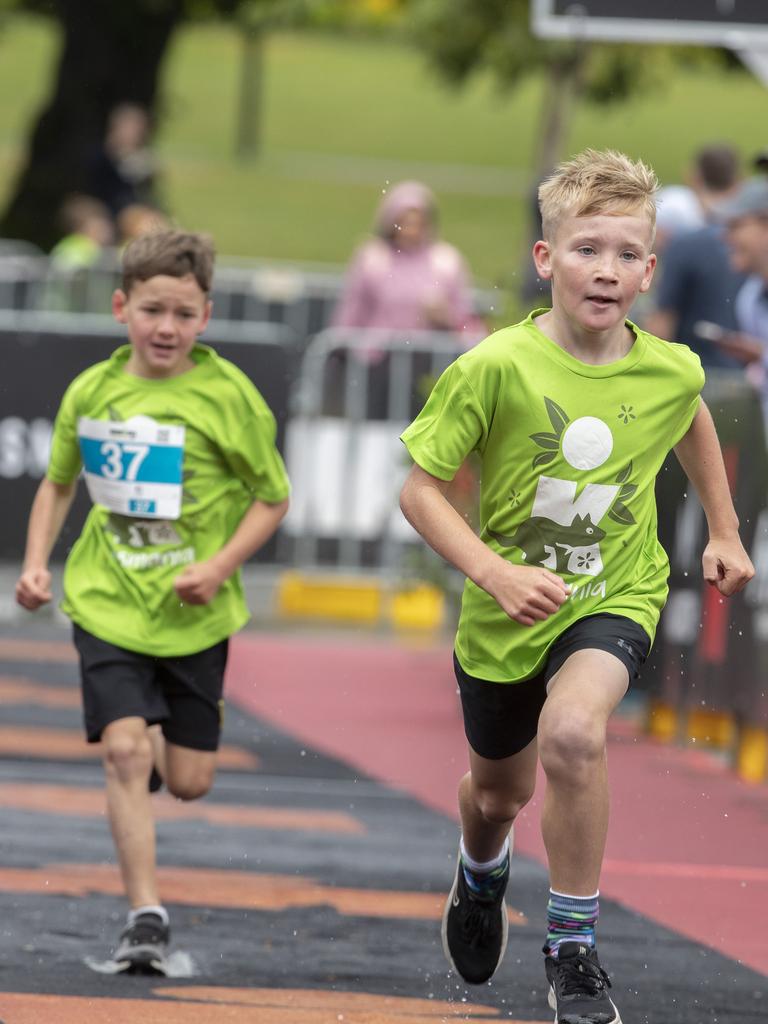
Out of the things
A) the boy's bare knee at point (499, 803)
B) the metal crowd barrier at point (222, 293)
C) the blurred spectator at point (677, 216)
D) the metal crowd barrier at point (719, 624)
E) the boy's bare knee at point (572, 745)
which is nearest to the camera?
the boy's bare knee at point (572, 745)

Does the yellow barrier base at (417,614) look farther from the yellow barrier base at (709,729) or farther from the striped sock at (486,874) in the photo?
the striped sock at (486,874)

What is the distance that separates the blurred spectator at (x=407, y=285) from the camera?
14633 mm

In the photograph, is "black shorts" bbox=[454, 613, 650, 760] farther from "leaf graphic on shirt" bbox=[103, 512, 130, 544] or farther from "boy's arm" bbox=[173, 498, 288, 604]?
"leaf graphic on shirt" bbox=[103, 512, 130, 544]

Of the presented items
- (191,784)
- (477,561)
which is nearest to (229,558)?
(191,784)

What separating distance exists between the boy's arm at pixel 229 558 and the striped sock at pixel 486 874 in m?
0.94

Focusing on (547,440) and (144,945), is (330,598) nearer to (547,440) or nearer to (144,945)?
(144,945)

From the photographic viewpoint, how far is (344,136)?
230ft

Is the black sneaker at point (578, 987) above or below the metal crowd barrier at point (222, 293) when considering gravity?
above

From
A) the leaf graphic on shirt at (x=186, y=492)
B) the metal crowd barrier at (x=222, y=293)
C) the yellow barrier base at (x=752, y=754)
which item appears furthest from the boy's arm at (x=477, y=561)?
the metal crowd barrier at (x=222, y=293)

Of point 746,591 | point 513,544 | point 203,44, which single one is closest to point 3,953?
point 513,544

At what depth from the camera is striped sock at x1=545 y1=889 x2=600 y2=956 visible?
4969 millimetres

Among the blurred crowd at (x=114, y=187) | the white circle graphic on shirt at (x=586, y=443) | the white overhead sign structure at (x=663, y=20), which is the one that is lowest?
the blurred crowd at (x=114, y=187)

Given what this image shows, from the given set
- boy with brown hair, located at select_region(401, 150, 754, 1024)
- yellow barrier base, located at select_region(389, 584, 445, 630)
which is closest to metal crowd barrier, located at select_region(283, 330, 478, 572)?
yellow barrier base, located at select_region(389, 584, 445, 630)

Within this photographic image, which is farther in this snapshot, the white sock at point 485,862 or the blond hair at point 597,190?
the white sock at point 485,862
